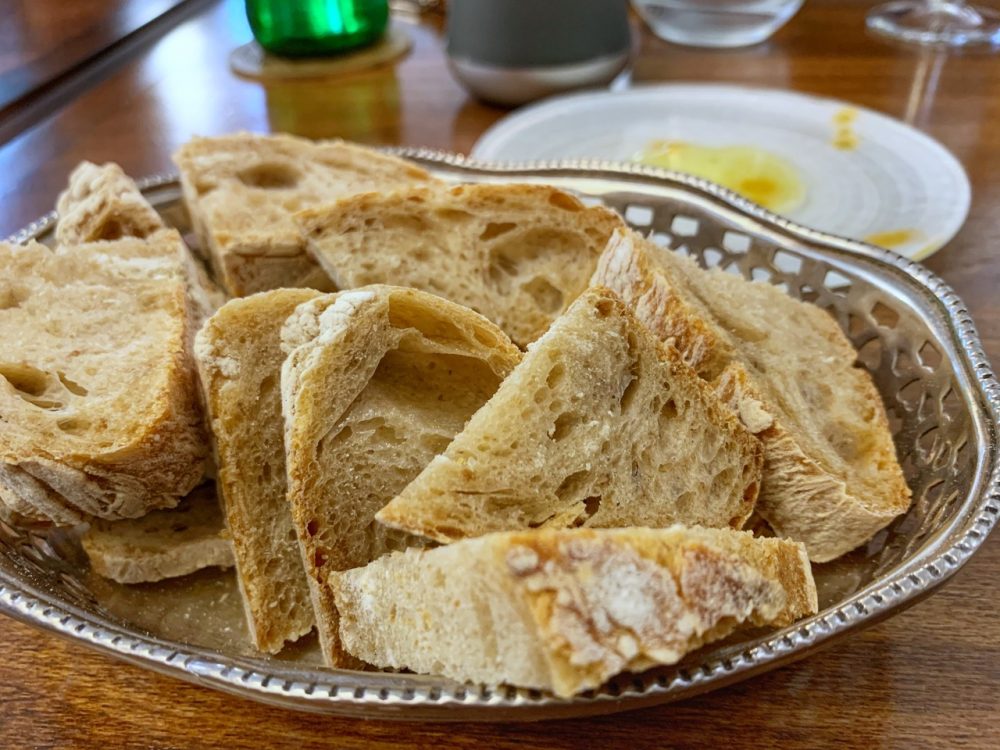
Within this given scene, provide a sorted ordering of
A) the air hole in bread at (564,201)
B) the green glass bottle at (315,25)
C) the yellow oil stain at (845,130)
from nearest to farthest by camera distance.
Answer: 1. the air hole in bread at (564,201)
2. the yellow oil stain at (845,130)
3. the green glass bottle at (315,25)

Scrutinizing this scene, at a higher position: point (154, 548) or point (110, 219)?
point (110, 219)

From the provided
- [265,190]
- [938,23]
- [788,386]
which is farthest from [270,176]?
[938,23]

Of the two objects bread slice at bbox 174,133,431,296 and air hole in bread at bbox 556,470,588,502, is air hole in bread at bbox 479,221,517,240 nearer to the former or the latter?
bread slice at bbox 174,133,431,296

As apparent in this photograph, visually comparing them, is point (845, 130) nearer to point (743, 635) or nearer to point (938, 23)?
point (938, 23)

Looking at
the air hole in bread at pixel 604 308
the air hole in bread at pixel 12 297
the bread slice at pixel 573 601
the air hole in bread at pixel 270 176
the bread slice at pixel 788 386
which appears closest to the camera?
the bread slice at pixel 573 601

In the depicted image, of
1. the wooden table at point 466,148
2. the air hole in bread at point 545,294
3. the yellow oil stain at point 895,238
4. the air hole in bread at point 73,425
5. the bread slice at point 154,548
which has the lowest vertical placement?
the wooden table at point 466,148

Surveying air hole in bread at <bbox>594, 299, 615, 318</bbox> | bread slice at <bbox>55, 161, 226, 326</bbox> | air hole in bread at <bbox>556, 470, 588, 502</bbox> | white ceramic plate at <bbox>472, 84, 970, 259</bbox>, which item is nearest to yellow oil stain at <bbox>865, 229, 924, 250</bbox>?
white ceramic plate at <bbox>472, 84, 970, 259</bbox>

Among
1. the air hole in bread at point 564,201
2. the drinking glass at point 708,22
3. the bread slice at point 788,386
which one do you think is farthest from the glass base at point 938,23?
the air hole in bread at point 564,201

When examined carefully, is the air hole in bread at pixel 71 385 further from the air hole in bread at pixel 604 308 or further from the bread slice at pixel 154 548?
the air hole in bread at pixel 604 308
